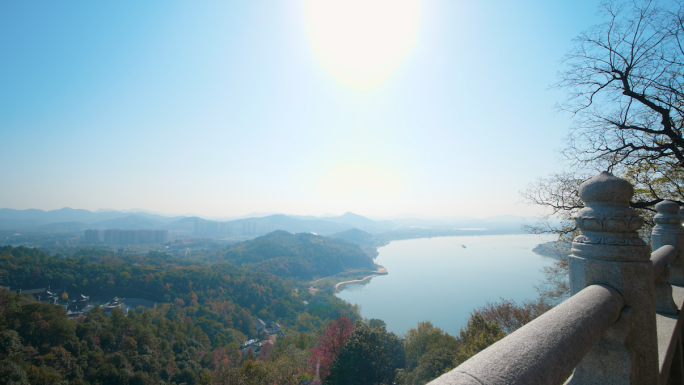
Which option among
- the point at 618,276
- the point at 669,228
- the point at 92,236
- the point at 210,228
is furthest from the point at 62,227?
the point at 669,228

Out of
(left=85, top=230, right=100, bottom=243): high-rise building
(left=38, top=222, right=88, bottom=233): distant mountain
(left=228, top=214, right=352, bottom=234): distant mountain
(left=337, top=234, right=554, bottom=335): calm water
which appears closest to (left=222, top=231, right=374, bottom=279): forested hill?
(left=337, top=234, right=554, bottom=335): calm water

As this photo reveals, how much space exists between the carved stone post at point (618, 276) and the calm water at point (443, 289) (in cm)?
2217

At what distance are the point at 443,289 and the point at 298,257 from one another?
124 ft

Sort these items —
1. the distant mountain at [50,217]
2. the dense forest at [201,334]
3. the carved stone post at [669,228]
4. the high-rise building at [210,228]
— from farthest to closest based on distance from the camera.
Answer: the high-rise building at [210,228], the distant mountain at [50,217], the dense forest at [201,334], the carved stone post at [669,228]

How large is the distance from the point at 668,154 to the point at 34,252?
6888 centimetres

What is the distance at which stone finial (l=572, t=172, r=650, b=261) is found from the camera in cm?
111

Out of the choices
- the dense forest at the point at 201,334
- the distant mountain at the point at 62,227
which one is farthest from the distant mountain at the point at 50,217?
the dense forest at the point at 201,334

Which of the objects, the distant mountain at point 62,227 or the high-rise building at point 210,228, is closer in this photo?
the distant mountain at point 62,227

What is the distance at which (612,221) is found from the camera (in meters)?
1.10

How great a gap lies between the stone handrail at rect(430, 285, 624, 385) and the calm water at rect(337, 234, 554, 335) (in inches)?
893

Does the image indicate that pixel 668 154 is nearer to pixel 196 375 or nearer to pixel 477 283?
pixel 196 375

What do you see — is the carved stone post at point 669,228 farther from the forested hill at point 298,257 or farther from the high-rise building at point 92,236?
the high-rise building at point 92,236

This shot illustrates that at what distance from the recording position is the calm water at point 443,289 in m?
30.1

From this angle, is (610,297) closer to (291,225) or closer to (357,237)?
(357,237)
